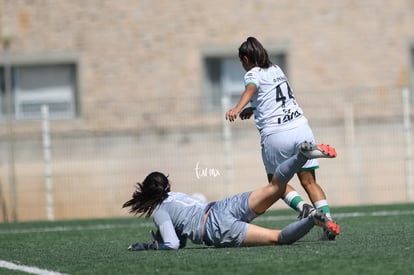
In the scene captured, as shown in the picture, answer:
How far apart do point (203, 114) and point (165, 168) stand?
2572 mm

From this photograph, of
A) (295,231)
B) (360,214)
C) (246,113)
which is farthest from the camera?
(360,214)

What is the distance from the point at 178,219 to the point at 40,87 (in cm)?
1761

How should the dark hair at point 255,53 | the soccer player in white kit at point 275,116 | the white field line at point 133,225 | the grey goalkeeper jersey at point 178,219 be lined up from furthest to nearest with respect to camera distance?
the white field line at point 133,225
the dark hair at point 255,53
the soccer player in white kit at point 275,116
the grey goalkeeper jersey at point 178,219

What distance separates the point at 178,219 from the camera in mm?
10289

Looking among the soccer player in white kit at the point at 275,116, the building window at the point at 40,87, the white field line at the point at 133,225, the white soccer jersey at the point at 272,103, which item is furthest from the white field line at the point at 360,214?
the building window at the point at 40,87

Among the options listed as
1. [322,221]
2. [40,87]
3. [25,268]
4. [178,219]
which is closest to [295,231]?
[322,221]

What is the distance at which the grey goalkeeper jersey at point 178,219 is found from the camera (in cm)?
1023

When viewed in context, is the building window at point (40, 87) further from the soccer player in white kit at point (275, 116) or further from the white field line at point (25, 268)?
the white field line at point (25, 268)

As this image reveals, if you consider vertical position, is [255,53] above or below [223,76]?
below

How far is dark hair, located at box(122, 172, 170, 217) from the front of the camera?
1041 centimetres

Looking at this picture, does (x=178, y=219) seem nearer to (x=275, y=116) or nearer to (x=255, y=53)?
(x=275, y=116)

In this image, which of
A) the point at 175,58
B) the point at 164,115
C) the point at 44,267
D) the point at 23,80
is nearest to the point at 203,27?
the point at 175,58

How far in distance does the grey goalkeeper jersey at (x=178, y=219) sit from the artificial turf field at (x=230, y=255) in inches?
5.5

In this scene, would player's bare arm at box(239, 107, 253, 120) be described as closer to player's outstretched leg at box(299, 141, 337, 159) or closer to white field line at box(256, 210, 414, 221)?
player's outstretched leg at box(299, 141, 337, 159)
